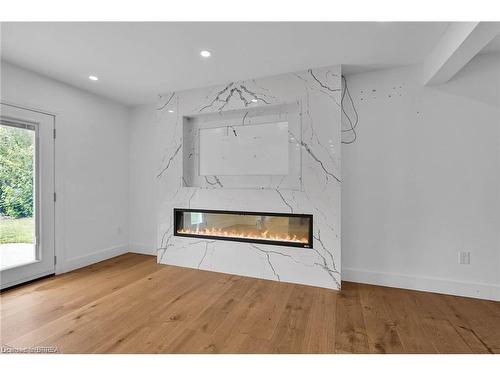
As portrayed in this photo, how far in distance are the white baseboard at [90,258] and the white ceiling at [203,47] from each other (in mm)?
2463

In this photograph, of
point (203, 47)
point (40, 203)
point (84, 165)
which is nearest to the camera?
point (203, 47)

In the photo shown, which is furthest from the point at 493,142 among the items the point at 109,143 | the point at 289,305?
the point at 109,143

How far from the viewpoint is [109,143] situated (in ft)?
12.8

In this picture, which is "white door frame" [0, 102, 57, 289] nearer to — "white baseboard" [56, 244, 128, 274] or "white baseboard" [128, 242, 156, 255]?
"white baseboard" [56, 244, 128, 274]

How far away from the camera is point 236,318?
213cm

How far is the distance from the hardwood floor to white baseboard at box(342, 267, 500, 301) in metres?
0.10

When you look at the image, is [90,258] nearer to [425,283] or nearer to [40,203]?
[40,203]

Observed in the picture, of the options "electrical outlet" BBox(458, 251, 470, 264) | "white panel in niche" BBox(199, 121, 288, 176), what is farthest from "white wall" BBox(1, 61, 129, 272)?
"electrical outlet" BBox(458, 251, 470, 264)

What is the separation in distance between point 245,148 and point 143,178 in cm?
203

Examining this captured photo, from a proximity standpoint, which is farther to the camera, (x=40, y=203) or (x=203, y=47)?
(x=40, y=203)

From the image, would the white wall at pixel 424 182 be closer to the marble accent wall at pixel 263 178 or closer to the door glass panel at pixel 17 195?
the marble accent wall at pixel 263 178

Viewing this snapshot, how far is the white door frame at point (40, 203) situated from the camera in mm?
2758

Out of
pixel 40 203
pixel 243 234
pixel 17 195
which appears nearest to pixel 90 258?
pixel 40 203

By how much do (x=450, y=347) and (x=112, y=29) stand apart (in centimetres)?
368
